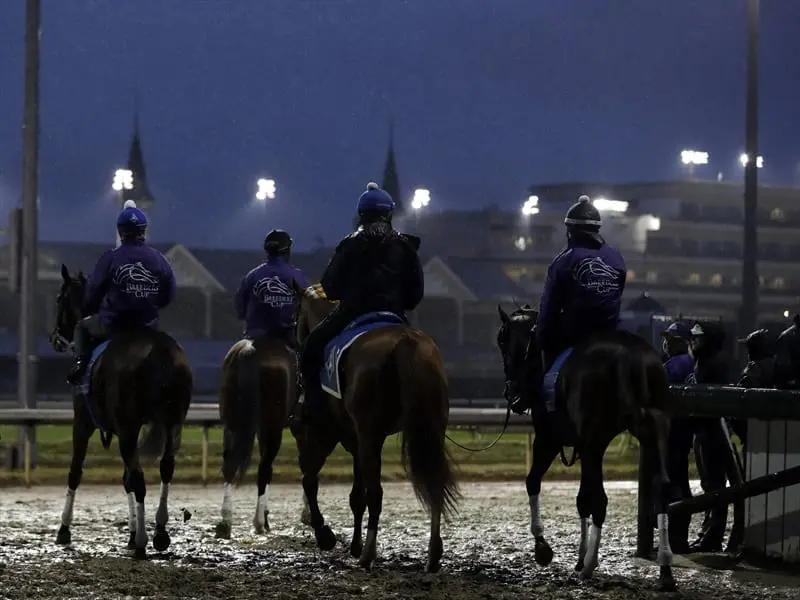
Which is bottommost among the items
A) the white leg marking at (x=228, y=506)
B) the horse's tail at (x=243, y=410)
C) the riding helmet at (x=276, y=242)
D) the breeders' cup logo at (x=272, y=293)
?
the white leg marking at (x=228, y=506)

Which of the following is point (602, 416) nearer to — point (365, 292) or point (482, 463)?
point (365, 292)

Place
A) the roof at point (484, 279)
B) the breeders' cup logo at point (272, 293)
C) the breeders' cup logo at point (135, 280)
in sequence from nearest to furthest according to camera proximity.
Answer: the breeders' cup logo at point (135, 280)
the breeders' cup logo at point (272, 293)
the roof at point (484, 279)

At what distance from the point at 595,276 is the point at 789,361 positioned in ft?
8.39

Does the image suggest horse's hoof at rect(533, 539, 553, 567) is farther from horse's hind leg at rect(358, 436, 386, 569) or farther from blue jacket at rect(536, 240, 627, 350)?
blue jacket at rect(536, 240, 627, 350)

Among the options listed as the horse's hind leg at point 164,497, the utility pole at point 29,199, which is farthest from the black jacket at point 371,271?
the utility pole at point 29,199

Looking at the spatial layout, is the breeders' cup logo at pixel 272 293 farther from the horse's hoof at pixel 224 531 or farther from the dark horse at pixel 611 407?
the dark horse at pixel 611 407

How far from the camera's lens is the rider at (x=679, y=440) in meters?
12.0

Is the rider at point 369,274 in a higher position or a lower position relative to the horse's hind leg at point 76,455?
higher

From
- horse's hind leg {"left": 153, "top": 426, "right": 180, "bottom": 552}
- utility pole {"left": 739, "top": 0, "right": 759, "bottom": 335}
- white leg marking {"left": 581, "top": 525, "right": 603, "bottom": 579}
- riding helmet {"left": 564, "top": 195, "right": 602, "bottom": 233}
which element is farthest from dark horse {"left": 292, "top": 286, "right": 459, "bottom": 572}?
utility pole {"left": 739, "top": 0, "right": 759, "bottom": 335}

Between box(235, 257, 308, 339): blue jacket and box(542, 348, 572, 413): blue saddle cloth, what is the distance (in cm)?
341

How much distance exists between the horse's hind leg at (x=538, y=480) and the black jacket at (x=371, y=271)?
145 centimetres

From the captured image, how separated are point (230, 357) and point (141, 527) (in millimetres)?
2274

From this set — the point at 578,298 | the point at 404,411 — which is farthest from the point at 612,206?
the point at 404,411

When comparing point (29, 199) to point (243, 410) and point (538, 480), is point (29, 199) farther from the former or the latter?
point (538, 480)
